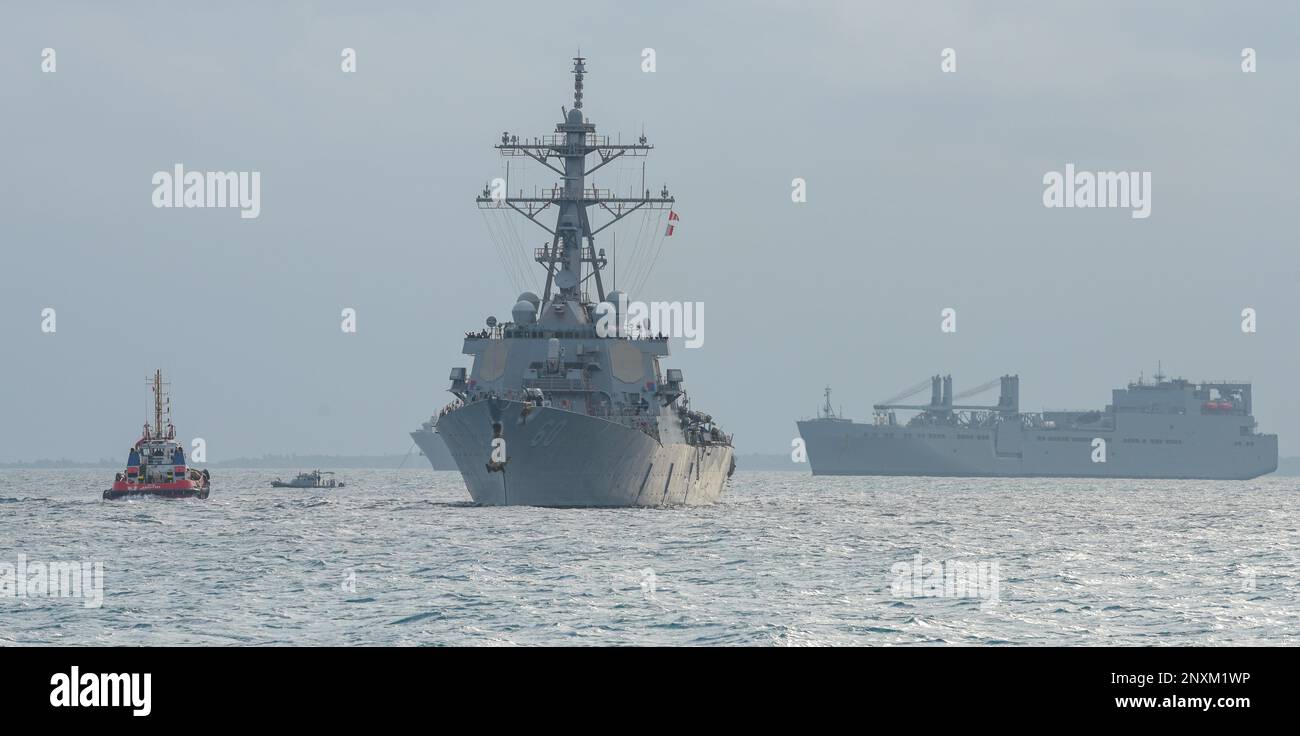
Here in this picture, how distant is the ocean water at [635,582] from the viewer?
22.7 m

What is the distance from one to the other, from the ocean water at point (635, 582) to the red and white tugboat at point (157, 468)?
13.3m

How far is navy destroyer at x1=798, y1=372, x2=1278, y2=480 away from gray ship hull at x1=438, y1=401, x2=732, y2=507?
133 m

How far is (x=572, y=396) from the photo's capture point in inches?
2274

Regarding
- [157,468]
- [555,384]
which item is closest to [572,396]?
[555,384]

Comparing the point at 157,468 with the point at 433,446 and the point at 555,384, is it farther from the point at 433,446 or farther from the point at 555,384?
the point at 433,446

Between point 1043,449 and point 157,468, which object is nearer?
point 157,468

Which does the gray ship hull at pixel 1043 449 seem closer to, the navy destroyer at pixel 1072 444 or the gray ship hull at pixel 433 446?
the navy destroyer at pixel 1072 444

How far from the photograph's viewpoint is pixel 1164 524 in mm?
60906

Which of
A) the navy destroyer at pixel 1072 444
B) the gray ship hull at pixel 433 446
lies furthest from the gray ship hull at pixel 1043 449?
the gray ship hull at pixel 433 446

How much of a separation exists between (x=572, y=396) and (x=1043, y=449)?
5540 inches

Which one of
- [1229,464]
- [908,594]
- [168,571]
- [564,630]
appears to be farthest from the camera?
[1229,464]
